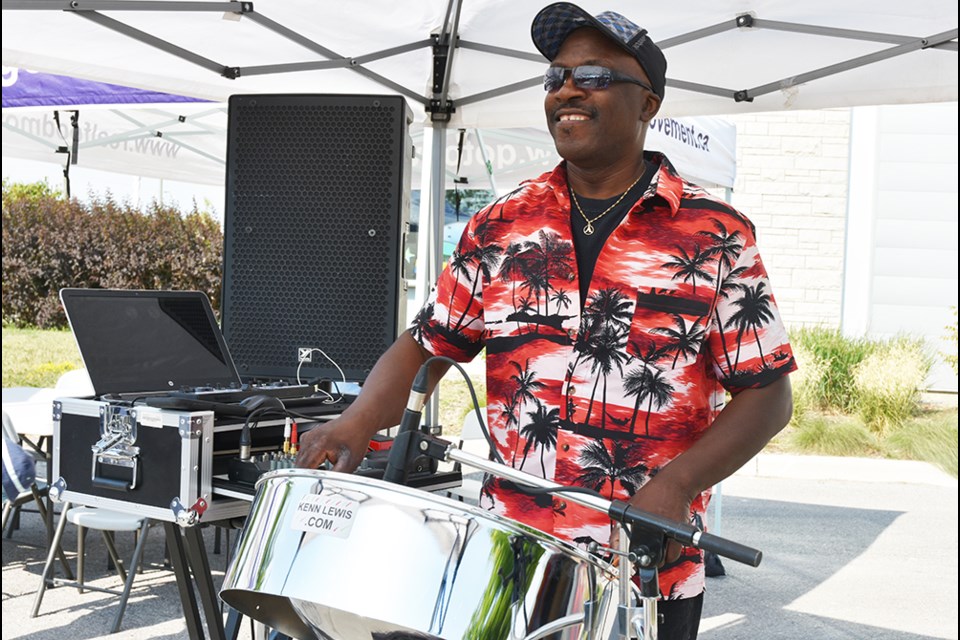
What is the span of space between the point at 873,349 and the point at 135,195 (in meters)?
9.10

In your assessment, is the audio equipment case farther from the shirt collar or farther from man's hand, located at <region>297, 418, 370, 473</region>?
the shirt collar

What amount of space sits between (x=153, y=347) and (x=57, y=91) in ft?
11.7

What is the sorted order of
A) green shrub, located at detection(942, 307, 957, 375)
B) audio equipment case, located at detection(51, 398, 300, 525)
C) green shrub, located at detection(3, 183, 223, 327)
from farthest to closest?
green shrub, located at detection(3, 183, 223, 327) < green shrub, located at detection(942, 307, 957, 375) < audio equipment case, located at detection(51, 398, 300, 525)

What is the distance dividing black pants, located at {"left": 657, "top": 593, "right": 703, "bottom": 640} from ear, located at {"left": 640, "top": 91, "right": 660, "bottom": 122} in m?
0.74

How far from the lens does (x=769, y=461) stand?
Answer: 7516mm

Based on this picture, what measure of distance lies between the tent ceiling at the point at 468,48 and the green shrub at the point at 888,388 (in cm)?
507

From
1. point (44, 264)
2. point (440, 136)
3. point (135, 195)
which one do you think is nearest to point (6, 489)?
point (440, 136)

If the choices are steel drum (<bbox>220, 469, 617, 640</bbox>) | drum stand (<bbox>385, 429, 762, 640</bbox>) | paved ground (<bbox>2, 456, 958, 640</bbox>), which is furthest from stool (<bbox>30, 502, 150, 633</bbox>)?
drum stand (<bbox>385, 429, 762, 640</bbox>)

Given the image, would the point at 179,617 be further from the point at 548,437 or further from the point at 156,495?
the point at 548,437

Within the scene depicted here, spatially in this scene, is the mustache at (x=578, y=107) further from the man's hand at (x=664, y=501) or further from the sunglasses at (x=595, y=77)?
the man's hand at (x=664, y=501)

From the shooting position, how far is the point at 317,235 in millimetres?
3129

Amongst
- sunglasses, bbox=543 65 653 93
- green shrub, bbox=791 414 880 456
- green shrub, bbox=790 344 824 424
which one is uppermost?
sunglasses, bbox=543 65 653 93

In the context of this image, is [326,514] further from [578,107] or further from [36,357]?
[36,357]

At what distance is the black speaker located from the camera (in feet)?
10.2
